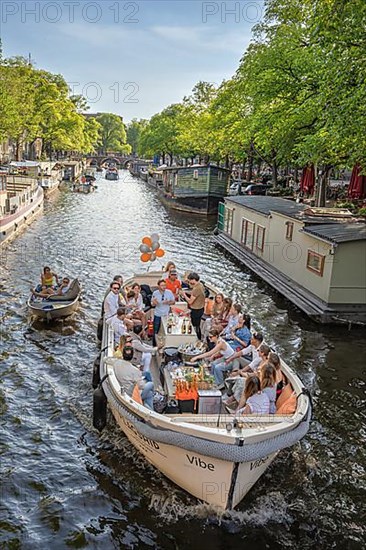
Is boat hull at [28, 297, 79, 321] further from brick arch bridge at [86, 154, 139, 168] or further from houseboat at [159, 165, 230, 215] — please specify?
brick arch bridge at [86, 154, 139, 168]

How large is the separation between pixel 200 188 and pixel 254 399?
4001 centimetres

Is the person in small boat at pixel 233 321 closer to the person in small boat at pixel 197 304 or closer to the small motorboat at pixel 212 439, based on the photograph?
the person in small boat at pixel 197 304

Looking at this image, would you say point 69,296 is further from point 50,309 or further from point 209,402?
point 209,402

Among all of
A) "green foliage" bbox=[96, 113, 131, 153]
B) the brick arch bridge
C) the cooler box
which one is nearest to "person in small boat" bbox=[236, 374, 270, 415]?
the cooler box

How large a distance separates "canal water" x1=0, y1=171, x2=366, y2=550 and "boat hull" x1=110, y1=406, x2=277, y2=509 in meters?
0.35

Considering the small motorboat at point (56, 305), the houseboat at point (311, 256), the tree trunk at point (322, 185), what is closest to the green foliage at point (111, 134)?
the houseboat at point (311, 256)

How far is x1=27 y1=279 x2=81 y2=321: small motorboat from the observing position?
1720 centimetres

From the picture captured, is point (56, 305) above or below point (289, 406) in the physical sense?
below

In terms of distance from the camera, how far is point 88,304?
19.9 metres

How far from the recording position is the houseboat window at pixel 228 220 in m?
32.3

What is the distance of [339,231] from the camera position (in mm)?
18766

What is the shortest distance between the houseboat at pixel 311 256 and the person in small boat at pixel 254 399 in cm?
927

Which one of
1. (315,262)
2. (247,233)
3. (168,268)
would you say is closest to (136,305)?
(168,268)

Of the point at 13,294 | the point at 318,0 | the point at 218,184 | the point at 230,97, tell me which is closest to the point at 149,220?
the point at 218,184
